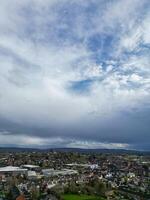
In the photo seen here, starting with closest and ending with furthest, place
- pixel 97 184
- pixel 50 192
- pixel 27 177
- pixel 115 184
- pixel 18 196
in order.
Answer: pixel 18 196, pixel 50 192, pixel 97 184, pixel 115 184, pixel 27 177

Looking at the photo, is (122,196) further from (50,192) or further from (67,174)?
(67,174)

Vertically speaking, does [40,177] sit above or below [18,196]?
above

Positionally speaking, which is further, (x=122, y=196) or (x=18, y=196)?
(x=122, y=196)

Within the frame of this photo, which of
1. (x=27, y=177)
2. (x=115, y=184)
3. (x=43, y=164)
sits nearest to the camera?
(x=115, y=184)

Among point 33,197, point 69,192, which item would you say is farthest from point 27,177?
point 33,197

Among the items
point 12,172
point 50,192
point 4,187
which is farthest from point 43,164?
point 50,192

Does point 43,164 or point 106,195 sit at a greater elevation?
point 43,164

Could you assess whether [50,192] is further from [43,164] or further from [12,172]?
[43,164]

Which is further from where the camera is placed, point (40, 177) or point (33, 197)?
point (40, 177)

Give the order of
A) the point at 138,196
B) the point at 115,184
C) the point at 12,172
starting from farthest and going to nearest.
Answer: the point at 12,172, the point at 115,184, the point at 138,196
